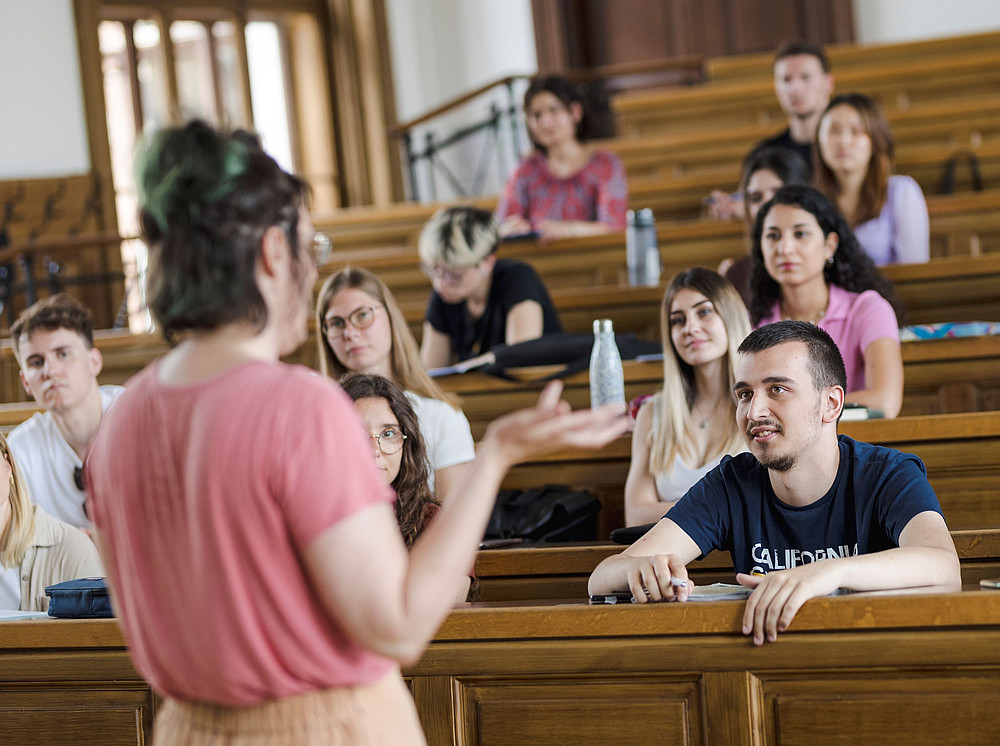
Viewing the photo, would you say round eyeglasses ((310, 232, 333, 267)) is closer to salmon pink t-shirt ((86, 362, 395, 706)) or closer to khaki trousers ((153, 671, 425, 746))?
salmon pink t-shirt ((86, 362, 395, 706))

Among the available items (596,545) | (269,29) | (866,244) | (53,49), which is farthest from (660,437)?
(269,29)

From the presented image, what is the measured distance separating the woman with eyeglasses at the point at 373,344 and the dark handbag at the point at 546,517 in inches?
6.0

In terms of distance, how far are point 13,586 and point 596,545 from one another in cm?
116

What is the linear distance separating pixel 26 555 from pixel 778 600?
1557mm

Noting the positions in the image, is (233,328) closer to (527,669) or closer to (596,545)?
(527,669)

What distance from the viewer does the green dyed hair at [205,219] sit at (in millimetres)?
919

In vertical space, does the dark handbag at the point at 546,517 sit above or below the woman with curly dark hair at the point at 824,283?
below

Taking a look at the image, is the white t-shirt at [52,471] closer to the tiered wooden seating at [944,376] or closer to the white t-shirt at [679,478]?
the tiered wooden seating at [944,376]

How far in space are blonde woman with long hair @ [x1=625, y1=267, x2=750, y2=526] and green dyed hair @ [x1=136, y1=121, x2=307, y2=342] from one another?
5.56ft

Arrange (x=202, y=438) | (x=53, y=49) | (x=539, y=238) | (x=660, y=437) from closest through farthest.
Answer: (x=202, y=438) < (x=660, y=437) < (x=539, y=238) < (x=53, y=49)

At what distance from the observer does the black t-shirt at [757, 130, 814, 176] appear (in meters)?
4.05

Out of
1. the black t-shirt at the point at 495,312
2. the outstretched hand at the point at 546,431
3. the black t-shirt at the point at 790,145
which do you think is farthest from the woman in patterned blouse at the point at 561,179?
the outstretched hand at the point at 546,431

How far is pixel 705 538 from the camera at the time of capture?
1.90m

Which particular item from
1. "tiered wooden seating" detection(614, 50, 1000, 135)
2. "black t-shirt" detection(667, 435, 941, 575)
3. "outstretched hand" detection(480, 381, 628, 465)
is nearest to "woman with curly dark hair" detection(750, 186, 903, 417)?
"black t-shirt" detection(667, 435, 941, 575)
